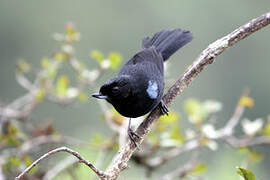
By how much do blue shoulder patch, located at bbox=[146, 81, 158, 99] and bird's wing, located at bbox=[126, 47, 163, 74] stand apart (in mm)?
257

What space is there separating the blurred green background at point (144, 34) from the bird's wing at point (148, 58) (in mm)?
14883

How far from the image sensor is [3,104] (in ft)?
13.3

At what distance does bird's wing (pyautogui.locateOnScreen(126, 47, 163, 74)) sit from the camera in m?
3.68

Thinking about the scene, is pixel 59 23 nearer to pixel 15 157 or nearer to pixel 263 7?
pixel 263 7

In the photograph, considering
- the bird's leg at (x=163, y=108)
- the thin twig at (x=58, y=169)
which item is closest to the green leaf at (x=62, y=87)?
the thin twig at (x=58, y=169)

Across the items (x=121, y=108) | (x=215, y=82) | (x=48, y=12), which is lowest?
(x=121, y=108)

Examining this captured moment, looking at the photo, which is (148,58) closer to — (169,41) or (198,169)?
(169,41)

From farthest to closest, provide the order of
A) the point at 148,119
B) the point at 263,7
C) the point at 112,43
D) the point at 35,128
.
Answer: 1. the point at 263,7
2. the point at 112,43
3. the point at 35,128
4. the point at 148,119

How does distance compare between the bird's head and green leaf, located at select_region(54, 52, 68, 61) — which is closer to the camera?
the bird's head

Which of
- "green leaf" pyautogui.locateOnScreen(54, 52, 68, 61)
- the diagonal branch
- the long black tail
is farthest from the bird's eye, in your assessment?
"green leaf" pyautogui.locateOnScreen(54, 52, 68, 61)

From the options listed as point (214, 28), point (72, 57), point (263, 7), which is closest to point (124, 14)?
point (214, 28)

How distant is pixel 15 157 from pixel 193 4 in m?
22.8

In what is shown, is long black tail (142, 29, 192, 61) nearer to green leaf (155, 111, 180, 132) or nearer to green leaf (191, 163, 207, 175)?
green leaf (155, 111, 180, 132)

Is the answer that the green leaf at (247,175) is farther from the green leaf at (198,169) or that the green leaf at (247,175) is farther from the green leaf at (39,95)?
the green leaf at (39,95)
